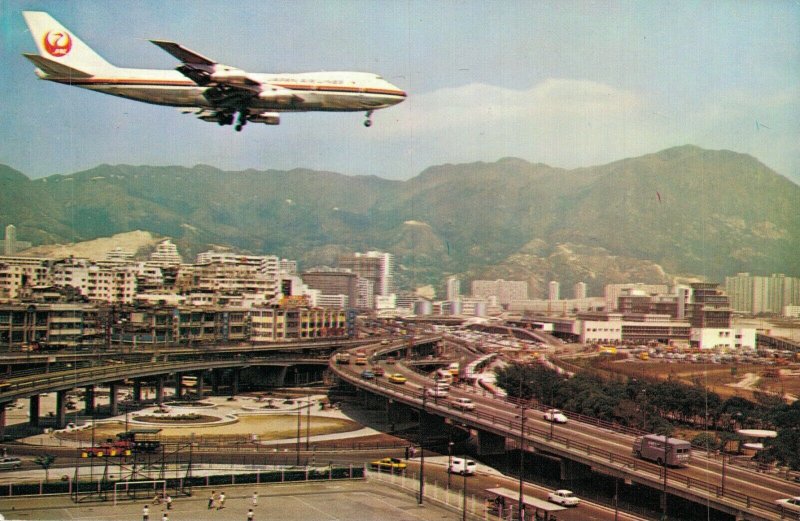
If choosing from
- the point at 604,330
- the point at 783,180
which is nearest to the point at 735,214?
the point at 783,180

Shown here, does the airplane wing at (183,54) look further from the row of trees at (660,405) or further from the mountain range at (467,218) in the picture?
the mountain range at (467,218)

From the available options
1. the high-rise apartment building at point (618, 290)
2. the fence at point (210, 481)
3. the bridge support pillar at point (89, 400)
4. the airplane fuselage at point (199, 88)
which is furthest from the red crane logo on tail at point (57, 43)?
the high-rise apartment building at point (618, 290)

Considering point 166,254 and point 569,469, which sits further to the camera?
point 166,254

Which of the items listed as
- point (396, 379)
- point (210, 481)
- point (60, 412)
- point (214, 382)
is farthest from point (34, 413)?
point (214, 382)

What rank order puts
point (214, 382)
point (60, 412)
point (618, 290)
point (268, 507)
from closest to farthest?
point (268, 507) → point (60, 412) → point (214, 382) → point (618, 290)

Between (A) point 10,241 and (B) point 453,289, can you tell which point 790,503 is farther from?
(B) point 453,289

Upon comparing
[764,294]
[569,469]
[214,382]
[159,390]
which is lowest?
[214,382]
